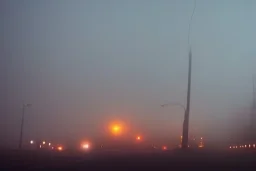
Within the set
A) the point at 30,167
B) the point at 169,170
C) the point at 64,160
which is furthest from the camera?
the point at 64,160

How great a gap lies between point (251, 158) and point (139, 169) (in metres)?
5.72

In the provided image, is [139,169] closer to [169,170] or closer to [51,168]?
[169,170]

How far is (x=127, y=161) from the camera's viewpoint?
24.2m

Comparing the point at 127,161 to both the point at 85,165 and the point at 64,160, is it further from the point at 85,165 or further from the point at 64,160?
the point at 64,160

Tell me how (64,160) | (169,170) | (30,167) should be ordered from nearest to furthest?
(169,170) < (30,167) < (64,160)

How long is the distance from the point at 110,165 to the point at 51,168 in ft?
9.71

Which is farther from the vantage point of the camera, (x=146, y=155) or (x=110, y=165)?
(x=146, y=155)

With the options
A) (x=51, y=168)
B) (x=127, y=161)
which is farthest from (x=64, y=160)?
(x=127, y=161)

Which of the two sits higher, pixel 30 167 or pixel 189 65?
pixel 189 65

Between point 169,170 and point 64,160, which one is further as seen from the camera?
point 64,160

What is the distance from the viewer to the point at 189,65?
1441 inches

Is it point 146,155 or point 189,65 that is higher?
point 189,65

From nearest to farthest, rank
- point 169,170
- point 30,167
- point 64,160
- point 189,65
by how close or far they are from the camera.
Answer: point 169,170
point 30,167
point 64,160
point 189,65

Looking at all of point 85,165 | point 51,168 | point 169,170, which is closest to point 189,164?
point 169,170
